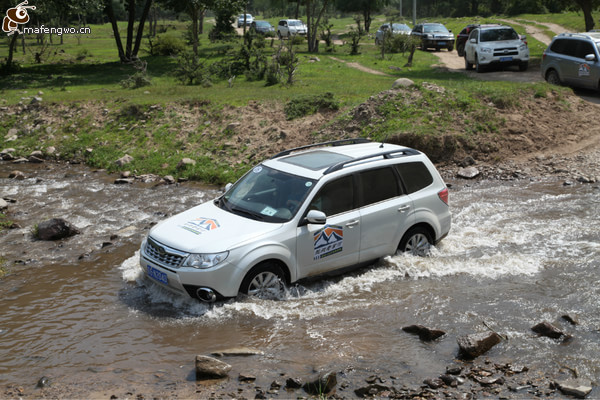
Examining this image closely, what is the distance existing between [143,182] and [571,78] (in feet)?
45.8

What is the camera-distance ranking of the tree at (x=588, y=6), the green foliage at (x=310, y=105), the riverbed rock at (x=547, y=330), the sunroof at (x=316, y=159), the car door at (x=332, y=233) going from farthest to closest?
the tree at (x=588, y=6) → the green foliage at (x=310, y=105) → the sunroof at (x=316, y=159) → the car door at (x=332, y=233) → the riverbed rock at (x=547, y=330)

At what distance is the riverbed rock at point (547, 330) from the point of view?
22.6ft

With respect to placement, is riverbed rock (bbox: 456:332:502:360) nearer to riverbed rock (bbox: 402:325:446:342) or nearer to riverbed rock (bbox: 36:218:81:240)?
riverbed rock (bbox: 402:325:446:342)

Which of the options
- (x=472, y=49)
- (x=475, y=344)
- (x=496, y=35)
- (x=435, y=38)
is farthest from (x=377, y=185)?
(x=435, y=38)

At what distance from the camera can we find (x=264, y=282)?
779 cm

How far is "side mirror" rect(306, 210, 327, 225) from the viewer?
7.87m

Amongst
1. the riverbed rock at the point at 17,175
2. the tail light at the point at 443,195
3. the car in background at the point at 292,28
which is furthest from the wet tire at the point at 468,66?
the car in background at the point at 292,28

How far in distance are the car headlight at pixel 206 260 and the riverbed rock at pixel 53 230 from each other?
499cm

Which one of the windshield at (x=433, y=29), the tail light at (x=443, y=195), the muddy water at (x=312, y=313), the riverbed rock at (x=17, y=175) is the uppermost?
the windshield at (x=433, y=29)

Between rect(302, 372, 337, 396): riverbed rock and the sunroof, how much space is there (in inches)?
134

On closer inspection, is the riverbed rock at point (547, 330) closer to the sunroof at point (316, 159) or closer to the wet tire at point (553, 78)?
the sunroof at point (316, 159)

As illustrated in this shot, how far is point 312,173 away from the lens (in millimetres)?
8477

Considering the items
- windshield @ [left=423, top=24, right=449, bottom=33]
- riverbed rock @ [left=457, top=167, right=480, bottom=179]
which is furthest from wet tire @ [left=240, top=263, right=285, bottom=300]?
windshield @ [left=423, top=24, right=449, bottom=33]

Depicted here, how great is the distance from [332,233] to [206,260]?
179 centimetres
